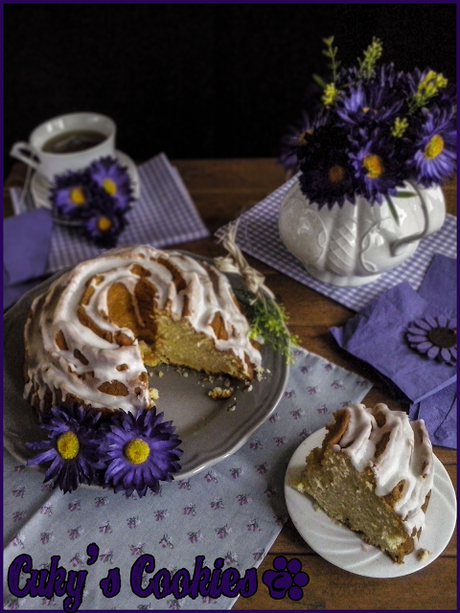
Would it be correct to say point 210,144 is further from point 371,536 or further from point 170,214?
point 371,536

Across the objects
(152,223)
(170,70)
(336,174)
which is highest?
(336,174)

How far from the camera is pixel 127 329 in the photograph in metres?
0.83

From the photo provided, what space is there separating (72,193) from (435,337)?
2.90 ft

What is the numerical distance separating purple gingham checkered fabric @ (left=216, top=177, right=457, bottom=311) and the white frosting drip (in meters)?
0.30

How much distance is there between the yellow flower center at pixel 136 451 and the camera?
0.70 m

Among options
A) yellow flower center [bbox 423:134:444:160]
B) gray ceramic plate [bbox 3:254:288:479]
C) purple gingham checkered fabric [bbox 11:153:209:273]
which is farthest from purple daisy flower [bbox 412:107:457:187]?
purple gingham checkered fabric [bbox 11:153:209:273]

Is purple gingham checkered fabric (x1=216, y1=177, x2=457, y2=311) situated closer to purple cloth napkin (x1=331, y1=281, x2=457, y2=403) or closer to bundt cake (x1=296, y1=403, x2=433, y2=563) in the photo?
purple cloth napkin (x1=331, y1=281, x2=457, y2=403)

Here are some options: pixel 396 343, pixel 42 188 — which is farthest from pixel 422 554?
pixel 42 188

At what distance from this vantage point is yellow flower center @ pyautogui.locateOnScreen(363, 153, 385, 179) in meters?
0.78

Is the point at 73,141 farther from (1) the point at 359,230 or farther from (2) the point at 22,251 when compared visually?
(1) the point at 359,230

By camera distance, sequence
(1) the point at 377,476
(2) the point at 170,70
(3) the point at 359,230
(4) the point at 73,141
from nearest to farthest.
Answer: (1) the point at 377,476 → (3) the point at 359,230 → (4) the point at 73,141 → (2) the point at 170,70

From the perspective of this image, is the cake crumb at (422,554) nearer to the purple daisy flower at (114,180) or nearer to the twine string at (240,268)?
the twine string at (240,268)

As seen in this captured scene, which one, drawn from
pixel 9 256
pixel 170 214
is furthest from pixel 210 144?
pixel 9 256

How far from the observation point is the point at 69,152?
4.75ft
